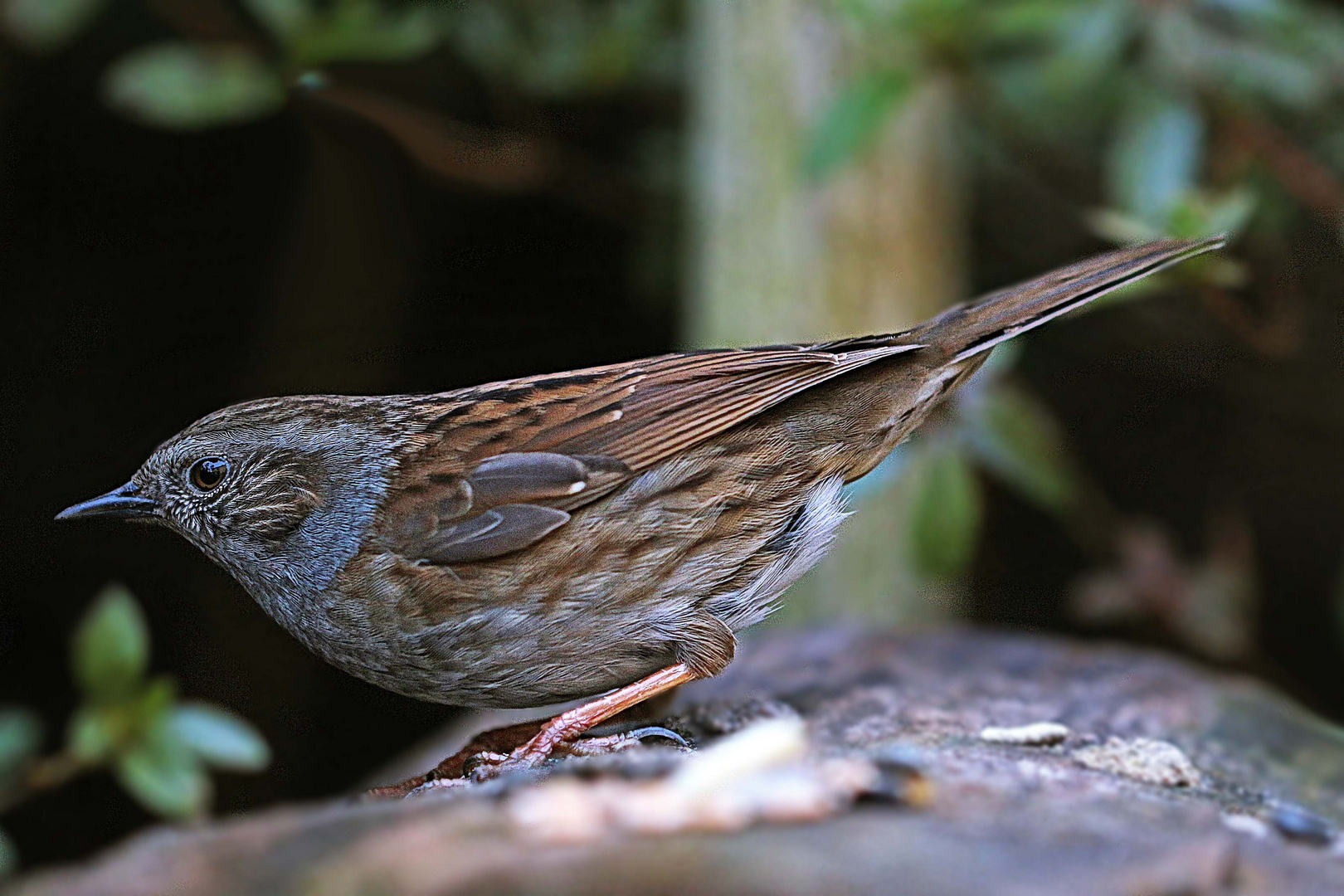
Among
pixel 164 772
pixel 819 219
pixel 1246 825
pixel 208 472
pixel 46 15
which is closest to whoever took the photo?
pixel 1246 825

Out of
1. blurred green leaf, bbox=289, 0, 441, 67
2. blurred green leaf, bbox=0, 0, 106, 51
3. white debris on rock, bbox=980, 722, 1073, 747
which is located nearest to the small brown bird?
white debris on rock, bbox=980, 722, 1073, 747

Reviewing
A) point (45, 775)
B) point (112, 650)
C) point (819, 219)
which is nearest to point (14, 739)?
point (45, 775)

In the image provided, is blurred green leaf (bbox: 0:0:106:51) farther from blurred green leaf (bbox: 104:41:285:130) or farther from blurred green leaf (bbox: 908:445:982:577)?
blurred green leaf (bbox: 908:445:982:577)

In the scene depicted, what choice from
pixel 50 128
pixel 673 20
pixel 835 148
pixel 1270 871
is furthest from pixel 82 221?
pixel 1270 871

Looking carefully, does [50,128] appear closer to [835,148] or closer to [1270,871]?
[835,148]

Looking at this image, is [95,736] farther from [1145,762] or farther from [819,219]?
[819,219]

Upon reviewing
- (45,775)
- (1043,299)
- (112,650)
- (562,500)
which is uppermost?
(1043,299)

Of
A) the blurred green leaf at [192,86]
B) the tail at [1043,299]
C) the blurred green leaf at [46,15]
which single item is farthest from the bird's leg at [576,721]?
the blurred green leaf at [46,15]
